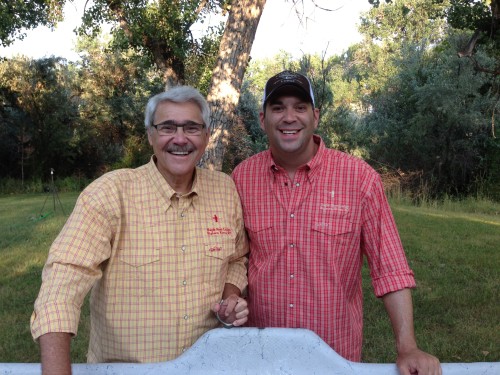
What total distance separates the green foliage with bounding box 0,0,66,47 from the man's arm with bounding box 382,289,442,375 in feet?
21.1

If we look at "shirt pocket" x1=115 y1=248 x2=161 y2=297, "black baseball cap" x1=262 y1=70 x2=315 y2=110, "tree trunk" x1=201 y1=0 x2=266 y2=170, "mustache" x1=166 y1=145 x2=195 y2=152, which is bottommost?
"shirt pocket" x1=115 y1=248 x2=161 y2=297

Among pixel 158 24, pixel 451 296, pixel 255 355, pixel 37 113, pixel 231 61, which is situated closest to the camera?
pixel 255 355

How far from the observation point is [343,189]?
258 centimetres

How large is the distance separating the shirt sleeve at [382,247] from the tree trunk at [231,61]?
8.40 feet

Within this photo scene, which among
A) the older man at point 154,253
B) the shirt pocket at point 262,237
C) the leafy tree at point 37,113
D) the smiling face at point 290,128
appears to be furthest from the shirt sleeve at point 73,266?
the leafy tree at point 37,113

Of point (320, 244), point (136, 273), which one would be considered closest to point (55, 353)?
point (136, 273)

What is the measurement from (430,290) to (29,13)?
304 inches

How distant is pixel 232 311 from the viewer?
232 cm

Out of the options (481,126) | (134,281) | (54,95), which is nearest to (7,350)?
(134,281)

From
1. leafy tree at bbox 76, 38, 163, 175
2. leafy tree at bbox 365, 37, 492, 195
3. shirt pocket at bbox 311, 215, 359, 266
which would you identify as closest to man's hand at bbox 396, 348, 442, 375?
shirt pocket at bbox 311, 215, 359, 266

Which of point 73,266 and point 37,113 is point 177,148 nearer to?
point 73,266

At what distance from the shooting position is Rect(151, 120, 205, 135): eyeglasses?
2385mm

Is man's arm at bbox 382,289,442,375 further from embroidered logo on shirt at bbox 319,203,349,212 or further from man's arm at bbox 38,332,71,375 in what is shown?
man's arm at bbox 38,332,71,375

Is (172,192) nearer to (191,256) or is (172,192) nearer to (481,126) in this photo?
(191,256)
